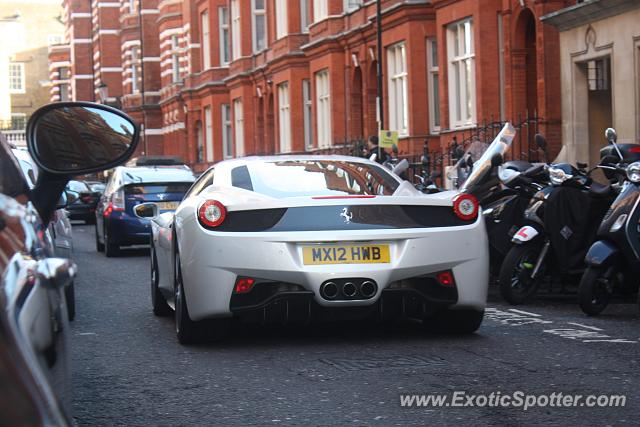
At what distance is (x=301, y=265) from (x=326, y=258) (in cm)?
16

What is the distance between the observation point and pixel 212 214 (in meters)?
7.71

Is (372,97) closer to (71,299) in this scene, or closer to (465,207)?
(71,299)

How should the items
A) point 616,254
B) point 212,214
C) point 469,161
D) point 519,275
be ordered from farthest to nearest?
point 469,161 → point 519,275 → point 616,254 → point 212,214

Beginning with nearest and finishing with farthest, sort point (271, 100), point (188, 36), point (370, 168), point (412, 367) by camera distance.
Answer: point (412, 367), point (370, 168), point (271, 100), point (188, 36)

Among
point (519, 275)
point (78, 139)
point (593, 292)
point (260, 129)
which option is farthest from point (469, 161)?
point (260, 129)

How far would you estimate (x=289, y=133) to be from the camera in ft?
160

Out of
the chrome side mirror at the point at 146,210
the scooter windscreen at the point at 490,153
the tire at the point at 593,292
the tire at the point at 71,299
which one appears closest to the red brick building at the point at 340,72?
the scooter windscreen at the point at 490,153

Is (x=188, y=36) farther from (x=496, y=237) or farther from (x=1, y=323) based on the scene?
(x=1, y=323)

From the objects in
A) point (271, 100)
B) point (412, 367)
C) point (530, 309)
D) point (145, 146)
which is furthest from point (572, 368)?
point (145, 146)

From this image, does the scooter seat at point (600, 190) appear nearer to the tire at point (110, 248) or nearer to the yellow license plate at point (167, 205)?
the yellow license plate at point (167, 205)

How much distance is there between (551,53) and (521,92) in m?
1.65

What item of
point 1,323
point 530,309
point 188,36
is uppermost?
point 188,36

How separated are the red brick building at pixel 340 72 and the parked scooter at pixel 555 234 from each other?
15.7 meters

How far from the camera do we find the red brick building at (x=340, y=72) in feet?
92.4
